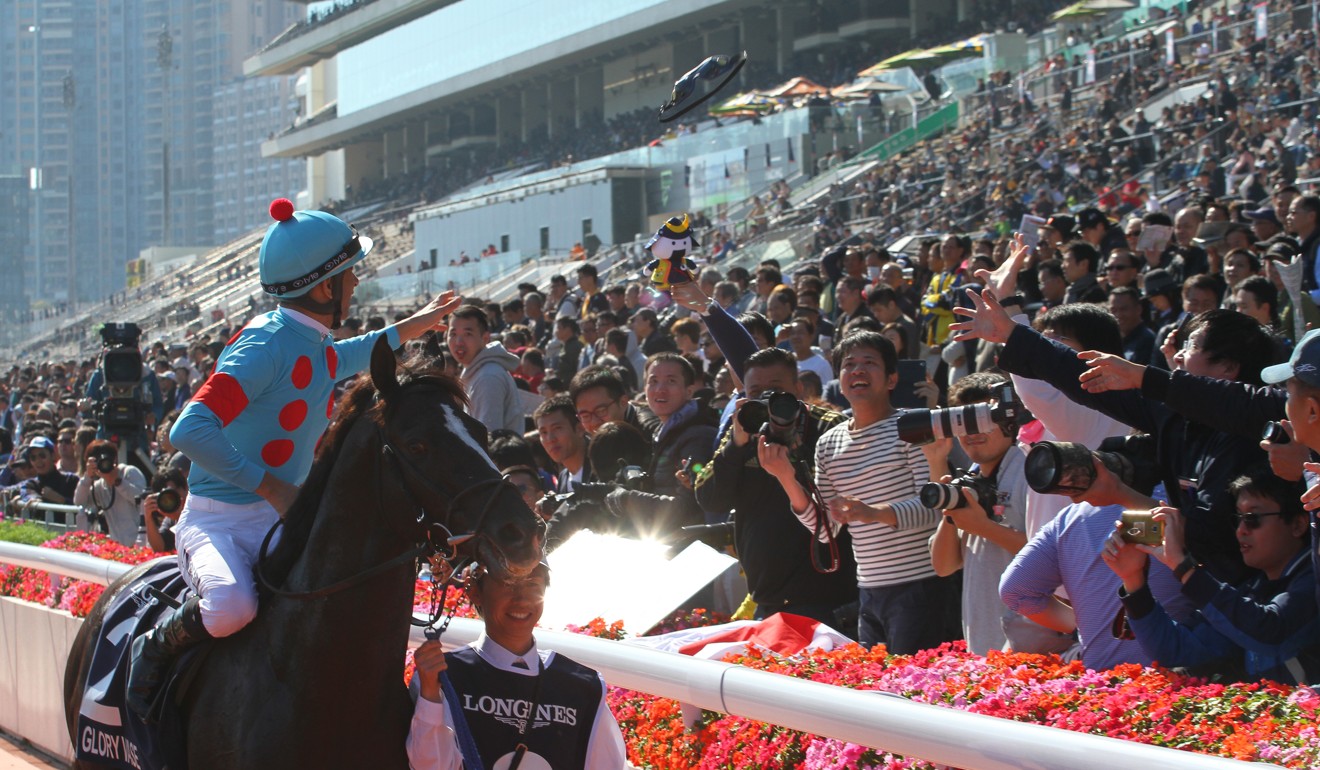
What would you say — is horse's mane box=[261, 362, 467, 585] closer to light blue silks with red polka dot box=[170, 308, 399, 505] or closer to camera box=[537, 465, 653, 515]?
light blue silks with red polka dot box=[170, 308, 399, 505]

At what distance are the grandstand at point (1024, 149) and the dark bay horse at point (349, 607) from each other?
1221 centimetres

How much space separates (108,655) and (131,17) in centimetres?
13487

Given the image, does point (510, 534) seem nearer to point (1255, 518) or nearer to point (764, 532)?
point (1255, 518)

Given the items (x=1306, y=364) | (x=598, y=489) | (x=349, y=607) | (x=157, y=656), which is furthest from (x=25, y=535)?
(x=1306, y=364)

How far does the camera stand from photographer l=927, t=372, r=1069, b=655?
422 cm

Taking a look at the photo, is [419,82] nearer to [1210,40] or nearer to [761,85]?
[761,85]

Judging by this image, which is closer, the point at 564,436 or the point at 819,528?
the point at 819,528

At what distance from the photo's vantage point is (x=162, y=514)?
7.61 metres

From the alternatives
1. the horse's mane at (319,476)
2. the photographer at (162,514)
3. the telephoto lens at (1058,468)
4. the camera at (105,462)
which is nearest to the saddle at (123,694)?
the horse's mane at (319,476)

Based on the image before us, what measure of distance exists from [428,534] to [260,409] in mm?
826

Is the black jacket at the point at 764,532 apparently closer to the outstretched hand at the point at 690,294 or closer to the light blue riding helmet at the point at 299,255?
the outstretched hand at the point at 690,294

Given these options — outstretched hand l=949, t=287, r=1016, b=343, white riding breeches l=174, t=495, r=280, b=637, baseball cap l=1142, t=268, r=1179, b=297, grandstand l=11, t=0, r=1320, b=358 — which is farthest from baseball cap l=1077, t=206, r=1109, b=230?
white riding breeches l=174, t=495, r=280, b=637

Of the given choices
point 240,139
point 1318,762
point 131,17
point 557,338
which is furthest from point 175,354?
point 131,17

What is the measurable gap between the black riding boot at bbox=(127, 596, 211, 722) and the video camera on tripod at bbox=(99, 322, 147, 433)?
7784 millimetres
